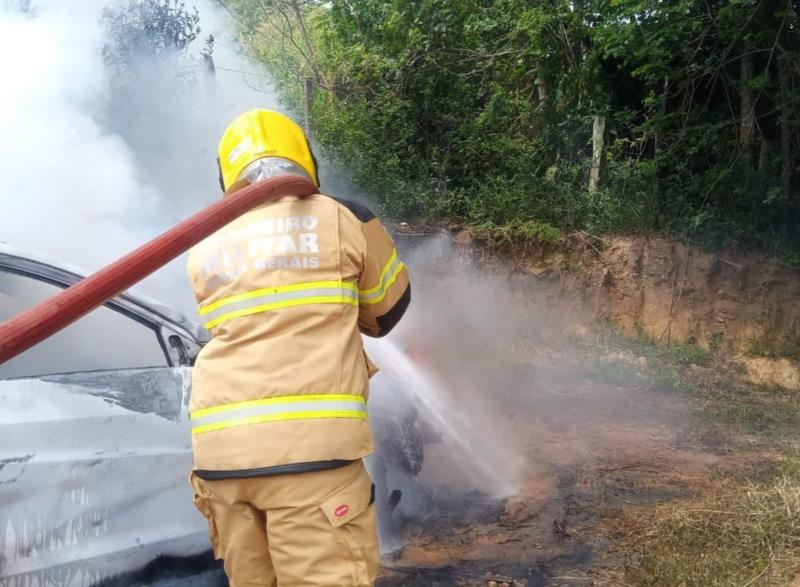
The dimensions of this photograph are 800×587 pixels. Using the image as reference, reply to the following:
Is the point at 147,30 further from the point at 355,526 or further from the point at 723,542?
the point at 355,526

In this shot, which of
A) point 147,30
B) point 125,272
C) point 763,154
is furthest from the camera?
point 763,154

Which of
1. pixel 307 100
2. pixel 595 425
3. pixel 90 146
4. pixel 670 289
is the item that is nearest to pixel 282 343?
pixel 90 146

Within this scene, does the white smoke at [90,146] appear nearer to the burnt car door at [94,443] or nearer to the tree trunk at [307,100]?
the burnt car door at [94,443]

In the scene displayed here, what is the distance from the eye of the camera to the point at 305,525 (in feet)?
6.23

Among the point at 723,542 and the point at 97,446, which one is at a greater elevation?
the point at 97,446

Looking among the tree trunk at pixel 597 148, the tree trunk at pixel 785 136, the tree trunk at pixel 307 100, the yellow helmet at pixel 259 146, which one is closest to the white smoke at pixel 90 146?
the yellow helmet at pixel 259 146

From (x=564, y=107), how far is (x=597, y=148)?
0.64 m

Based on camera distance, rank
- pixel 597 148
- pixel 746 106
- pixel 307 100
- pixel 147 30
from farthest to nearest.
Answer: pixel 307 100 < pixel 597 148 < pixel 746 106 < pixel 147 30

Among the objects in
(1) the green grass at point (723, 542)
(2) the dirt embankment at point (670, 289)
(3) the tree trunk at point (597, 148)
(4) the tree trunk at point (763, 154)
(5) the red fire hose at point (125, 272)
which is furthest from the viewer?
(3) the tree trunk at point (597, 148)

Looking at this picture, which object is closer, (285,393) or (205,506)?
(285,393)

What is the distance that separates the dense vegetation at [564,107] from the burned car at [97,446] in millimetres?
6206

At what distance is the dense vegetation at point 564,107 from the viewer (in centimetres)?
812

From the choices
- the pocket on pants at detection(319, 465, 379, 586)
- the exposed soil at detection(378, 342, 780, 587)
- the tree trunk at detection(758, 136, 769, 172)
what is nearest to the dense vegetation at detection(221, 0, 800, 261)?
the tree trunk at detection(758, 136, 769, 172)

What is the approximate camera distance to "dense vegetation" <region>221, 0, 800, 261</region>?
8125mm
